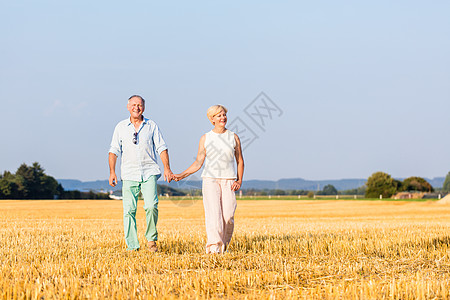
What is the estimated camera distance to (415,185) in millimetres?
94562

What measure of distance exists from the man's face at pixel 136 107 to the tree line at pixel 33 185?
55067mm

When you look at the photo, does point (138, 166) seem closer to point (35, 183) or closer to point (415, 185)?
point (35, 183)

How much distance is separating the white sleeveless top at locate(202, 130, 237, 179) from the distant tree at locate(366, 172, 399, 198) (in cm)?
8547

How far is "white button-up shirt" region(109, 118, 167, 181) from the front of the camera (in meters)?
9.09

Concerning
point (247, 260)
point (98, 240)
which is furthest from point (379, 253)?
point (98, 240)

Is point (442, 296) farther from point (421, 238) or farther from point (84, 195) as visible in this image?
point (84, 195)

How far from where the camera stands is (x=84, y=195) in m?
65.6

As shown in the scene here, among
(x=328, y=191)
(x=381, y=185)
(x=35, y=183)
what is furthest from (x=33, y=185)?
(x=328, y=191)

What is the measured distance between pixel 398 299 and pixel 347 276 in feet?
4.68

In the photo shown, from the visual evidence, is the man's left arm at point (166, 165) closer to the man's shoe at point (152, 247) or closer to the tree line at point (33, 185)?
the man's shoe at point (152, 247)

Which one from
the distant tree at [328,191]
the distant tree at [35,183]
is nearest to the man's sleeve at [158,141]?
the distant tree at [35,183]

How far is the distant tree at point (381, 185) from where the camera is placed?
8988 centimetres

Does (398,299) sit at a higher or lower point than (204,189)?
lower

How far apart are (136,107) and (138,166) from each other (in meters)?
1.02
